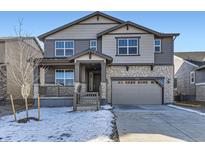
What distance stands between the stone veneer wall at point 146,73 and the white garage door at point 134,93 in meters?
0.56

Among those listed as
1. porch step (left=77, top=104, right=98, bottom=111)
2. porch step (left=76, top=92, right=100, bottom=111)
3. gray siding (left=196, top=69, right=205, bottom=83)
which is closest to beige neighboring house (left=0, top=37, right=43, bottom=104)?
porch step (left=76, top=92, right=100, bottom=111)

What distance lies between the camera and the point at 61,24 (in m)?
21.1

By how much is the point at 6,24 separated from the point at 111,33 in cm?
875

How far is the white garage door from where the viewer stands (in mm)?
20078

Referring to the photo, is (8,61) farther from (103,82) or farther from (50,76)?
(103,82)

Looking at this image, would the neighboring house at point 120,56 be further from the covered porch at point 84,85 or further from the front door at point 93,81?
the covered porch at point 84,85

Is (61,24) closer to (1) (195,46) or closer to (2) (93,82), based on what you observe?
(2) (93,82)

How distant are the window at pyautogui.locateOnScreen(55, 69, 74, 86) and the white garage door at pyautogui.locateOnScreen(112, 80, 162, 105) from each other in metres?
3.84

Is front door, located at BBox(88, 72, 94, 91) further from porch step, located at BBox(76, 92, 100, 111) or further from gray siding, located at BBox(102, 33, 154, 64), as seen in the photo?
porch step, located at BBox(76, 92, 100, 111)

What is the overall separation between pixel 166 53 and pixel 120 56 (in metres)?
4.31

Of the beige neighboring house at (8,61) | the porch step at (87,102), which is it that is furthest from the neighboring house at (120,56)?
the porch step at (87,102)

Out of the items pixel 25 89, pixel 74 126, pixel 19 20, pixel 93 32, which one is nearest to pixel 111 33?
pixel 93 32

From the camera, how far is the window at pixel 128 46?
19.8m
